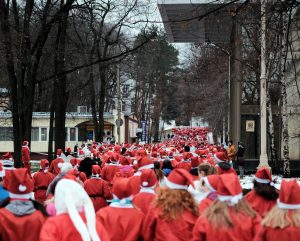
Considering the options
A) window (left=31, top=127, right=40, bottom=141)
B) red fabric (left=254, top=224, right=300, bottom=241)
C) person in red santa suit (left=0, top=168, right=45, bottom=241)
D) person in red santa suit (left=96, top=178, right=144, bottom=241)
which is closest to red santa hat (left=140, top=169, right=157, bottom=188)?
person in red santa suit (left=96, top=178, right=144, bottom=241)

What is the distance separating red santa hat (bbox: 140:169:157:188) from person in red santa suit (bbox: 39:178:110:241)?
2389mm

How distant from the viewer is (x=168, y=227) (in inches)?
238

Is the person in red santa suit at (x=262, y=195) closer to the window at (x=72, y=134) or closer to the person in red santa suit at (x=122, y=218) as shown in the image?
the person in red santa suit at (x=122, y=218)

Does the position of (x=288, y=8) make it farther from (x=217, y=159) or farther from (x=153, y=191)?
(x=153, y=191)

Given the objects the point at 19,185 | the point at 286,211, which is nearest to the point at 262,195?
the point at 286,211

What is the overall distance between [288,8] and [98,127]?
1456 inches

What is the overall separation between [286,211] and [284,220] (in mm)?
110

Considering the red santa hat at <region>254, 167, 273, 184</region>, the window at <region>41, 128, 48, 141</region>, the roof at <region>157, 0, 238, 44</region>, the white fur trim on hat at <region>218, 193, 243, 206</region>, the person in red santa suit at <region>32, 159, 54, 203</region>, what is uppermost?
the roof at <region>157, 0, 238, 44</region>

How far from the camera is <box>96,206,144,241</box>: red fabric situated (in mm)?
6055

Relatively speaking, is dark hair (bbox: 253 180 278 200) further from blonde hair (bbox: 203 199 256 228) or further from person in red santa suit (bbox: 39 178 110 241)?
person in red santa suit (bbox: 39 178 110 241)

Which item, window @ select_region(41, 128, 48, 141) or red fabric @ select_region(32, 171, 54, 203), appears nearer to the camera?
red fabric @ select_region(32, 171, 54, 203)

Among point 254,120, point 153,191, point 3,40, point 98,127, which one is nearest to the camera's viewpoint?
point 153,191

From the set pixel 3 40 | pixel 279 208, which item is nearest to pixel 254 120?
pixel 3 40

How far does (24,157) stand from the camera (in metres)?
24.3
